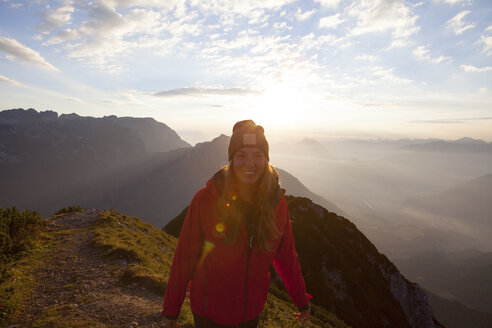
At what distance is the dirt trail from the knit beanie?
730cm

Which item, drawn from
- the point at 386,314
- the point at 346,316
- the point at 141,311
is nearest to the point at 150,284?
the point at 141,311

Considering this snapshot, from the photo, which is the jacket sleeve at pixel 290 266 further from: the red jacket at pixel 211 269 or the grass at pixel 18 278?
the grass at pixel 18 278

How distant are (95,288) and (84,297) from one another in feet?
2.61

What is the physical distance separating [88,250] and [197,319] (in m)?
13.5

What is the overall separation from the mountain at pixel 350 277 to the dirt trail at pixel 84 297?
47.0 ft

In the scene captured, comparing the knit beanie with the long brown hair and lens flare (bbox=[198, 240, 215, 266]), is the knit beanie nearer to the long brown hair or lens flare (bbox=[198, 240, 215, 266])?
the long brown hair

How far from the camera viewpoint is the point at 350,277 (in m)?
25.7

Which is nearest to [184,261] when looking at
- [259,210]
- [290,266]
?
[259,210]

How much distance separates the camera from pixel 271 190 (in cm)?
411

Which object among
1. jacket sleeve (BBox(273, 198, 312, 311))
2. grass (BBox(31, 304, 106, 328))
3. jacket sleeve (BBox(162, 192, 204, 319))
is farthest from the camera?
grass (BBox(31, 304, 106, 328))

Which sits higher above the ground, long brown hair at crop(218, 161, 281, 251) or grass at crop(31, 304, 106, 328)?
long brown hair at crop(218, 161, 281, 251)

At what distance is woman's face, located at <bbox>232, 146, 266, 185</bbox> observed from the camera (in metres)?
3.86

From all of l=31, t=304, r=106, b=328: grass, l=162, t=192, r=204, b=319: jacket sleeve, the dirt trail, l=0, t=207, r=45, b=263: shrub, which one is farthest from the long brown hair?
l=0, t=207, r=45, b=263: shrub

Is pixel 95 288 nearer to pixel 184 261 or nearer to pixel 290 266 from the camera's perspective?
pixel 184 261
